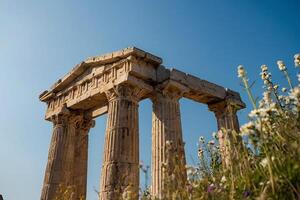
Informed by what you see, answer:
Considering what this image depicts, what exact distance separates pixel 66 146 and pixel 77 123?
1.68 m

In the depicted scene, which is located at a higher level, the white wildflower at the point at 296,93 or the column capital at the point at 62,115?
the column capital at the point at 62,115

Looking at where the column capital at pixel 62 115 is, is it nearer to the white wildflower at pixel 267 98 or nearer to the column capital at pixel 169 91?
the column capital at pixel 169 91

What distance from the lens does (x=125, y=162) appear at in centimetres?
1305

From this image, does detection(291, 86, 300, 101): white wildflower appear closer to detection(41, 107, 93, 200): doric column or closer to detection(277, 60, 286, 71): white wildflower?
detection(277, 60, 286, 71): white wildflower

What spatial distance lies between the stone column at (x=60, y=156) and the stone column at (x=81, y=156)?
1.54 ft

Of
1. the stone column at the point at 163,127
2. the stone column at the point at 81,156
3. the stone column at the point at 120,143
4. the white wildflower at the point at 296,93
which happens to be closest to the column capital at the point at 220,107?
the stone column at the point at 163,127

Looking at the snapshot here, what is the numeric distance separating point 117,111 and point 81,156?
5.50 meters

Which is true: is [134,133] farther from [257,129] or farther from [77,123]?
[257,129]

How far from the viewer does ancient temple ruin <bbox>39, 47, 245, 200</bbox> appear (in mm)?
13273

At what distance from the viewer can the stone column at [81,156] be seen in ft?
57.9

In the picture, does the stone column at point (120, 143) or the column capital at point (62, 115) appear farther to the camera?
the column capital at point (62, 115)

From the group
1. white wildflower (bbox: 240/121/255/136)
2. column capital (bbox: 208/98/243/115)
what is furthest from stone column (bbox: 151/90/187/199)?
white wildflower (bbox: 240/121/255/136)

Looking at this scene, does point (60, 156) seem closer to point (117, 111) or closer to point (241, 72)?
point (117, 111)

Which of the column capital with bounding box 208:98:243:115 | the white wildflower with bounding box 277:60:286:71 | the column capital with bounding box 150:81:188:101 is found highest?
the column capital with bounding box 208:98:243:115
